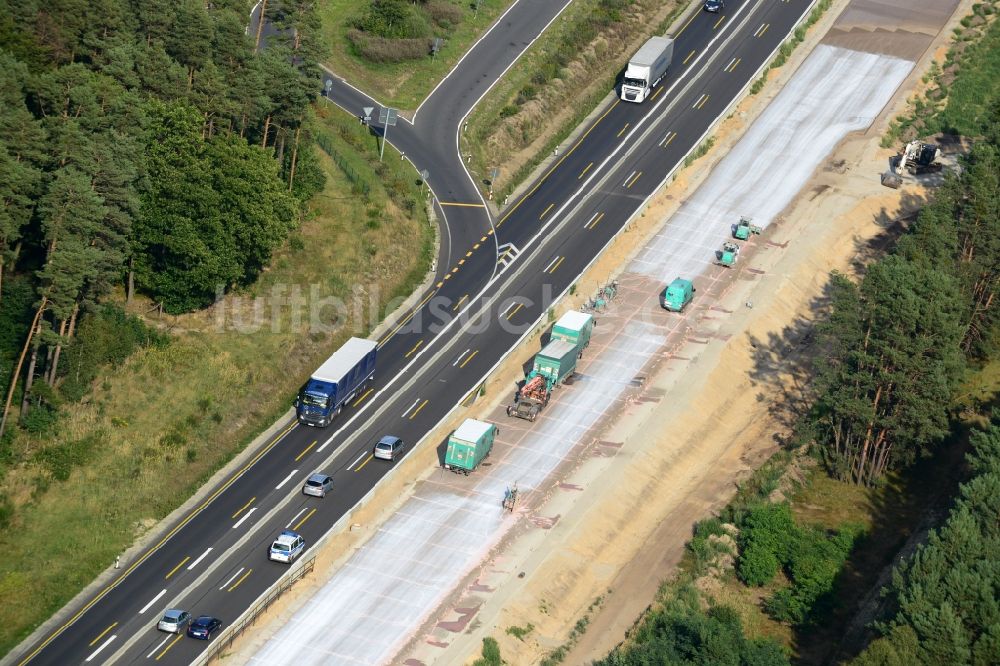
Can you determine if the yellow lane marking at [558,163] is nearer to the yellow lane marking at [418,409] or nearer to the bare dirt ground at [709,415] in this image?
the bare dirt ground at [709,415]

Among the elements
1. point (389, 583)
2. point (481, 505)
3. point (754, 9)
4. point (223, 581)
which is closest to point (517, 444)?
point (481, 505)

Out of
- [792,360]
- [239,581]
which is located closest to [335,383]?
[239,581]

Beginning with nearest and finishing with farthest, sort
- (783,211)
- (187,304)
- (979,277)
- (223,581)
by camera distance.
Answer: (223,581)
(187,304)
(979,277)
(783,211)

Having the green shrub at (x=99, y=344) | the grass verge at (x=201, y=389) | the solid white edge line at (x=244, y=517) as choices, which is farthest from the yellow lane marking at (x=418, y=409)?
the green shrub at (x=99, y=344)

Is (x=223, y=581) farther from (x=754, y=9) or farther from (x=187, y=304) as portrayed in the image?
(x=754, y=9)

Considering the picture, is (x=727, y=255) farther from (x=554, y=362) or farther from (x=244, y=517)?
(x=244, y=517)
